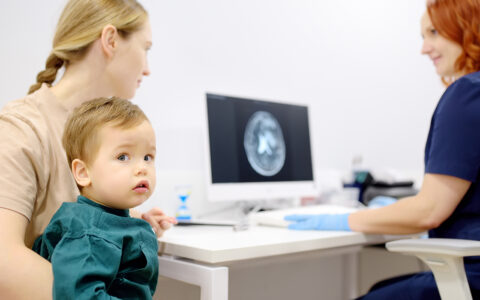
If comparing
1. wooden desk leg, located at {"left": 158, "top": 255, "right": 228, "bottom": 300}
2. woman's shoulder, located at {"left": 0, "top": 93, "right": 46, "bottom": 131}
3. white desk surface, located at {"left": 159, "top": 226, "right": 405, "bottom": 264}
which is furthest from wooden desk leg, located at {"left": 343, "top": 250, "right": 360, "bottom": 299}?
woman's shoulder, located at {"left": 0, "top": 93, "right": 46, "bottom": 131}

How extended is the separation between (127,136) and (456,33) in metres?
1.04

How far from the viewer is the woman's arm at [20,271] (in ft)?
2.93

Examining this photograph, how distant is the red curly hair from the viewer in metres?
1.36

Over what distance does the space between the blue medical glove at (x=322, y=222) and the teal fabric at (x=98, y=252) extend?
2.14 feet

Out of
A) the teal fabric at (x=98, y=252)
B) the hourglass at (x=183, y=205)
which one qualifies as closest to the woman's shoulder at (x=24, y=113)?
the teal fabric at (x=98, y=252)

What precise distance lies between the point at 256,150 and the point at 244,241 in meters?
0.77

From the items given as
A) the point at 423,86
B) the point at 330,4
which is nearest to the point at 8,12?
the point at 330,4

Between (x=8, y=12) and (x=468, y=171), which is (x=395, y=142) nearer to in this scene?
(x=468, y=171)

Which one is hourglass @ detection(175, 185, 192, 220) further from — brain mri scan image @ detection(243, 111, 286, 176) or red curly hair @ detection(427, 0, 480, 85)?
red curly hair @ detection(427, 0, 480, 85)

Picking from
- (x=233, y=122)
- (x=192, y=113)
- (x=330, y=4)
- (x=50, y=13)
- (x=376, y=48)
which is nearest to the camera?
(x=50, y=13)

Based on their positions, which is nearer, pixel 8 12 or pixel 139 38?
pixel 139 38

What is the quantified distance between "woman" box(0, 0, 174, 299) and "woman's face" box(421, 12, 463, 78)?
2.98 ft

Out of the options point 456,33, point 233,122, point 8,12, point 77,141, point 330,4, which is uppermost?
point 330,4

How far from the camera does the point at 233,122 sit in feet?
6.28
